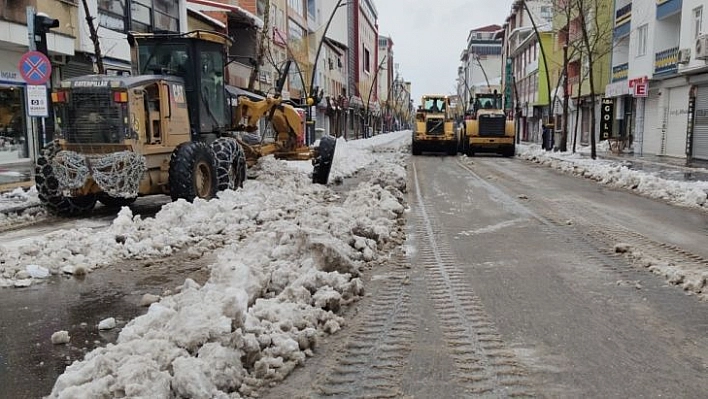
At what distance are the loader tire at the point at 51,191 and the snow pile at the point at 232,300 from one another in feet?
8.08

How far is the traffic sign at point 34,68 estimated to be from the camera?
12.4 meters

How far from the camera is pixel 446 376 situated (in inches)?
168

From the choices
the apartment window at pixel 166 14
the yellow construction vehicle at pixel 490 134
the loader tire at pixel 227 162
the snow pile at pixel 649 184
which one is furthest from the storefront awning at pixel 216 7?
the loader tire at pixel 227 162

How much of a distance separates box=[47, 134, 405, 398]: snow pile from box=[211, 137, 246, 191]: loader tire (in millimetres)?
2186

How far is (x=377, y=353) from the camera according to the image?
4691mm

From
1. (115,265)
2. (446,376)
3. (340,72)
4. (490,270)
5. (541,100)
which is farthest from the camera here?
(340,72)

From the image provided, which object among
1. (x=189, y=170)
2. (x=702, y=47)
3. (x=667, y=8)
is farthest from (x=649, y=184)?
(x=667, y=8)

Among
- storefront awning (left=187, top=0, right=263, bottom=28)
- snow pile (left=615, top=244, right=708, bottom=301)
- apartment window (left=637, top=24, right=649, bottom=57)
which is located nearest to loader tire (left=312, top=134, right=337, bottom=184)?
snow pile (left=615, top=244, right=708, bottom=301)

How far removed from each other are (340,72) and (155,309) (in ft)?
234

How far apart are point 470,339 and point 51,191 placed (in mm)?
8350

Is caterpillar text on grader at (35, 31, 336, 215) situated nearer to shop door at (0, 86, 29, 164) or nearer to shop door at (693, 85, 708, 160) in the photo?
shop door at (0, 86, 29, 164)

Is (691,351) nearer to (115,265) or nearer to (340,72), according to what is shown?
(115,265)

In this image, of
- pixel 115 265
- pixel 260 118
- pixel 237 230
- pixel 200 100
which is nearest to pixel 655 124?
pixel 260 118

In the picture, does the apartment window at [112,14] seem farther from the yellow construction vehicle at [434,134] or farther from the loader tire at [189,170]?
the yellow construction vehicle at [434,134]
